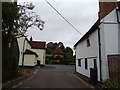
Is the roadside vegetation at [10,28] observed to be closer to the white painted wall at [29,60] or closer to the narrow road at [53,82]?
the narrow road at [53,82]

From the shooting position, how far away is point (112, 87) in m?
10.5

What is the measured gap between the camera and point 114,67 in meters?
12.1

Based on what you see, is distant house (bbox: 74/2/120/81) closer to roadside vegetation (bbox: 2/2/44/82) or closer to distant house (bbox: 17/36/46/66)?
roadside vegetation (bbox: 2/2/44/82)

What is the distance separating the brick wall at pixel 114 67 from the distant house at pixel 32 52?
2499 centimetres

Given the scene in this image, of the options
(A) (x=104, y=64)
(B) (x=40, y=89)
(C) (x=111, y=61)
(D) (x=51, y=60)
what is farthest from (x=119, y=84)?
(D) (x=51, y=60)

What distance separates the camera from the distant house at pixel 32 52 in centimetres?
3772

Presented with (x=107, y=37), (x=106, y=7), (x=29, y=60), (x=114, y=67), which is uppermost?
(x=106, y=7)

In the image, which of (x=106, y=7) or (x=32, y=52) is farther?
(x=32, y=52)

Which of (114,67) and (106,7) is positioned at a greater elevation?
(106,7)

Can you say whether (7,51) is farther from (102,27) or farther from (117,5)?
(117,5)

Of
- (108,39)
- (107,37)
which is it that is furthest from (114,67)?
(107,37)

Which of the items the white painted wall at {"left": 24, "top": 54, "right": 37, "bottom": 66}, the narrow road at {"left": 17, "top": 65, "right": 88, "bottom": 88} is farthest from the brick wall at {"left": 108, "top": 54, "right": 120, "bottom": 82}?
the white painted wall at {"left": 24, "top": 54, "right": 37, "bottom": 66}

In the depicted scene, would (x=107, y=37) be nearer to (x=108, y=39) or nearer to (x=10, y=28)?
(x=108, y=39)

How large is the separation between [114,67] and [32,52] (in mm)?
28448
